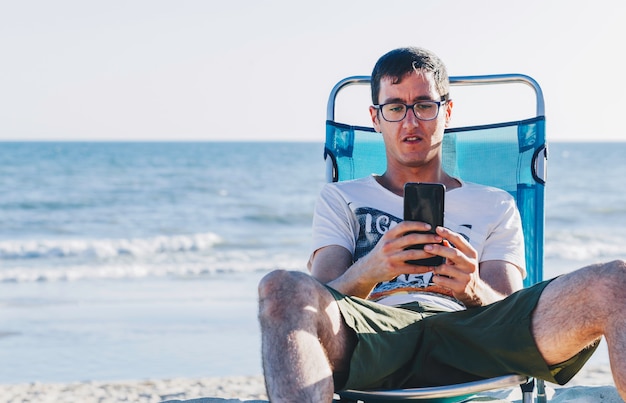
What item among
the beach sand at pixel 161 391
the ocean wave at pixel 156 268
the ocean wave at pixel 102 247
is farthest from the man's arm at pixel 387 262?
the ocean wave at pixel 102 247

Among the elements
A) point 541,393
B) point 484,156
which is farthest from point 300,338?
point 484,156

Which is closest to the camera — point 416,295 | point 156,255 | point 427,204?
point 427,204

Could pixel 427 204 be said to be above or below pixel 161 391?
above

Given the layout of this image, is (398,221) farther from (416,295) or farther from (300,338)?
(300,338)

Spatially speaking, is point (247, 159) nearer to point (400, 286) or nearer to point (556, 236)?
point (556, 236)

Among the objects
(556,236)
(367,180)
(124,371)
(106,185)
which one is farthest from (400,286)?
(106,185)

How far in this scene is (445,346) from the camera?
2.52 metres

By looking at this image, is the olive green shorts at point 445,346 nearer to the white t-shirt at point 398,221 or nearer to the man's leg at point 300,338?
the man's leg at point 300,338

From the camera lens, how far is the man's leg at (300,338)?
2.09 metres

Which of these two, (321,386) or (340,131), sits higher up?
(340,131)

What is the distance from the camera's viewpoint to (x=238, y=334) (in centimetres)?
613

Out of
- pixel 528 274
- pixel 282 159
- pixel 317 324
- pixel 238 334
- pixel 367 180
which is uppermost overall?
pixel 367 180

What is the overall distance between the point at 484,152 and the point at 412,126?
83 centimetres

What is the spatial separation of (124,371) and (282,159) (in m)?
29.1
